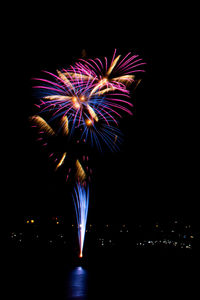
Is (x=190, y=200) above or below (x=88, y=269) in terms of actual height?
above

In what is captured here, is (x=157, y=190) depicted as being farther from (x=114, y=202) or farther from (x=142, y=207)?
(x=114, y=202)

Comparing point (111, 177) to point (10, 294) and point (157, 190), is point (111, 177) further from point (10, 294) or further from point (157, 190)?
point (10, 294)

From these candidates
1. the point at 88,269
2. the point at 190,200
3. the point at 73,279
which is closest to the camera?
the point at 73,279

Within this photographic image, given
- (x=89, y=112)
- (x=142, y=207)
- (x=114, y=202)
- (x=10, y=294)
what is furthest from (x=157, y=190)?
(x=10, y=294)

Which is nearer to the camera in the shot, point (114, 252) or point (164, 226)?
point (114, 252)

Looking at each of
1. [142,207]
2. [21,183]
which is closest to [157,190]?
[142,207]

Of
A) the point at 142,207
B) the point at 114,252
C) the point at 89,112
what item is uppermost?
the point at 89,112

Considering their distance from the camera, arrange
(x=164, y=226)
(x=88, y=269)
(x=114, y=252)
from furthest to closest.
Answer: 1. (x=164, y=226)
2. (x=114, y=252)
3. (x=88, y=269)
